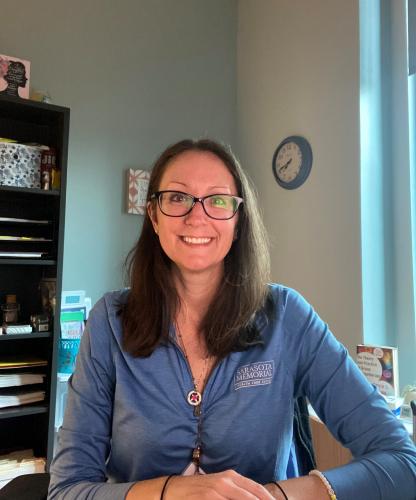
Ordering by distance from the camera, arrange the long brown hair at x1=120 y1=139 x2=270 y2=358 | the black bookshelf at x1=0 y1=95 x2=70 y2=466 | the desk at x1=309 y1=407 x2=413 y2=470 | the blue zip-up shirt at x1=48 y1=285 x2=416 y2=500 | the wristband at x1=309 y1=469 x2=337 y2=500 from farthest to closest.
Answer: the black bookshelf at x1=0 y1=95 x2=70 y2=466 → the desk at x1=309 y1=407 x2=413 y2=470 → the long brown hair at x1=120 y1=139 x2=270 y2=358 → the blue zip-up shirt at x1=48 y1=285 x2=416 y2=500 → the wristband at x1=309 y1=469 x2=337 y2=500

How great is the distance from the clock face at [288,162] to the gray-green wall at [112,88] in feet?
1.94

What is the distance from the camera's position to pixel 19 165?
1885 millimetres

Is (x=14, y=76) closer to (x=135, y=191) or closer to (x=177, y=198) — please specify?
(x=135, y=191)

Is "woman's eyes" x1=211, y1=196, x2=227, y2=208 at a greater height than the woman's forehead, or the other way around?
the woman's forehead

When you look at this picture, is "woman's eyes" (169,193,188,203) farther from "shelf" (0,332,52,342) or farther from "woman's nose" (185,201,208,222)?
"shelf" (0,332,52,342)

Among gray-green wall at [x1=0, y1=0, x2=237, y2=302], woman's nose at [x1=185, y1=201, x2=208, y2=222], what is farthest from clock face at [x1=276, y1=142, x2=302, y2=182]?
woman's nose at [x1=185, y1=201, x2=208, y2=222]

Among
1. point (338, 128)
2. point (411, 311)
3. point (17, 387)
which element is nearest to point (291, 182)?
point (338, 128)

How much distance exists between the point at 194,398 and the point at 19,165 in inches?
58.4

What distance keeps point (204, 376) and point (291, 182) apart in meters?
1.53

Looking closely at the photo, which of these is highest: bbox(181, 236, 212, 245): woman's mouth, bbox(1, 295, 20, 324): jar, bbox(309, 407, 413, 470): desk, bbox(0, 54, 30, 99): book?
bbox(0, 54, 30, 99): book

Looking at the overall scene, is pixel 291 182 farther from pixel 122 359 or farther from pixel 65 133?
pixel 122 359

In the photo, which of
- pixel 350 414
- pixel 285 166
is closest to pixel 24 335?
pixel 350 414

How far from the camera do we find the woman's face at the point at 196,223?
961 mm

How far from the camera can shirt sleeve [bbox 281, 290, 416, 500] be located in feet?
2.48
